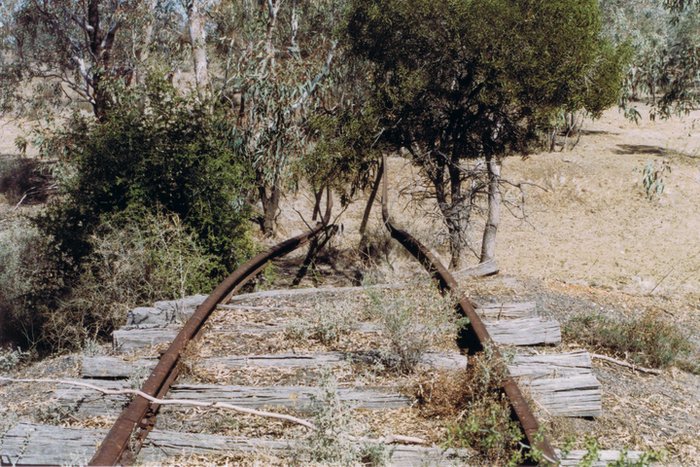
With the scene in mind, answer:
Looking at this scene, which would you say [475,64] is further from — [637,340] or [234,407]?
[234,407]

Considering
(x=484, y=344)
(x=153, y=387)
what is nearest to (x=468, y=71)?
(x=484, y=344)

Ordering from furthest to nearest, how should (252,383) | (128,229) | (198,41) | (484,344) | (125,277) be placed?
(198,41) < (128,229) < (125,277) < (252,383) < (484,344)

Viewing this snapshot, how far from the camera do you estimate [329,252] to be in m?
16.0

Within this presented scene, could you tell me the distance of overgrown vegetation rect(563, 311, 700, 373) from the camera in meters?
5.99

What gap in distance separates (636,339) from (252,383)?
319 cm

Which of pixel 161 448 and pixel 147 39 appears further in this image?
pixel 147 39

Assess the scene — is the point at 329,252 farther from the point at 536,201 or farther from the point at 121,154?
the point at 536,201

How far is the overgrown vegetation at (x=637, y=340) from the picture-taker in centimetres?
599

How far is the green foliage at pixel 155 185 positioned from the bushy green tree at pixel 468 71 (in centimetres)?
320

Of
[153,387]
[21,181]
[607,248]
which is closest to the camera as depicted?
[153,387]

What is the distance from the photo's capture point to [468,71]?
11695mm

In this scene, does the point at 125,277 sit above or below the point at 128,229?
below

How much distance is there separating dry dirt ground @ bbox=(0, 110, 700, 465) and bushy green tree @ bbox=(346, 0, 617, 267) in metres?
0.88

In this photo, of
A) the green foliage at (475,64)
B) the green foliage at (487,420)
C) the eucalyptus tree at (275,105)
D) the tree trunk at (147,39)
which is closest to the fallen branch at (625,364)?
the green foliage at (487,420)
